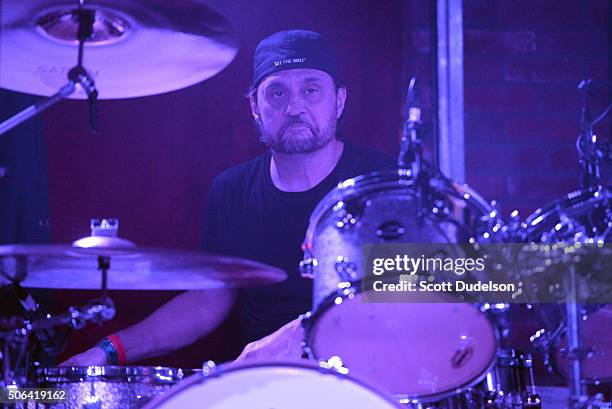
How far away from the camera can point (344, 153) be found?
2314 mm

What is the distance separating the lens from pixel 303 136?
2.26 m

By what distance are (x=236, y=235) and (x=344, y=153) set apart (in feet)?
1.31

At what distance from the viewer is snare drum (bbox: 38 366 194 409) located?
1779mm

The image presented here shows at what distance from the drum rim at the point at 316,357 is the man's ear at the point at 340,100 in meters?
0.75

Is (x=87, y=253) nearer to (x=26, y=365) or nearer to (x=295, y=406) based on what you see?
(x=26, y=365)

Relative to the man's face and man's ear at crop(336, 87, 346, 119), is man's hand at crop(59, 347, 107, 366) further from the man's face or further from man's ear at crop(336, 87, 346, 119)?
man's ear at crop(336, 87, 346, 119)

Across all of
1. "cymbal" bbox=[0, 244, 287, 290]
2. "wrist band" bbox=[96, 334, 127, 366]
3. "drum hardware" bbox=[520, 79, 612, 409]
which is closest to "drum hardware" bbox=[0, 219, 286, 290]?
"cymbal" bbox=[0, 244, 287, 290]

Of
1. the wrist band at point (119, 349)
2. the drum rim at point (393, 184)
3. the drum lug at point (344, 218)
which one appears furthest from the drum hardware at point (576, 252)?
the wrist band at point (119, 349)

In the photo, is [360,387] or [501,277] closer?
[360,387]

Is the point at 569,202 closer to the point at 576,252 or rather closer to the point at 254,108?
the point at 576,252

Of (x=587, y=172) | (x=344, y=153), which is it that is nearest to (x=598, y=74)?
(x=587, y=172)

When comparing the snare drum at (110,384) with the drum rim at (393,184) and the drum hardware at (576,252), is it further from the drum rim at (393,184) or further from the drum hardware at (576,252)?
the drum hardware at (576,252)

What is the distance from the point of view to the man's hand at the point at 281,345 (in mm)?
2000

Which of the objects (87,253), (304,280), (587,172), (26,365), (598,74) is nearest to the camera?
(87,253)
